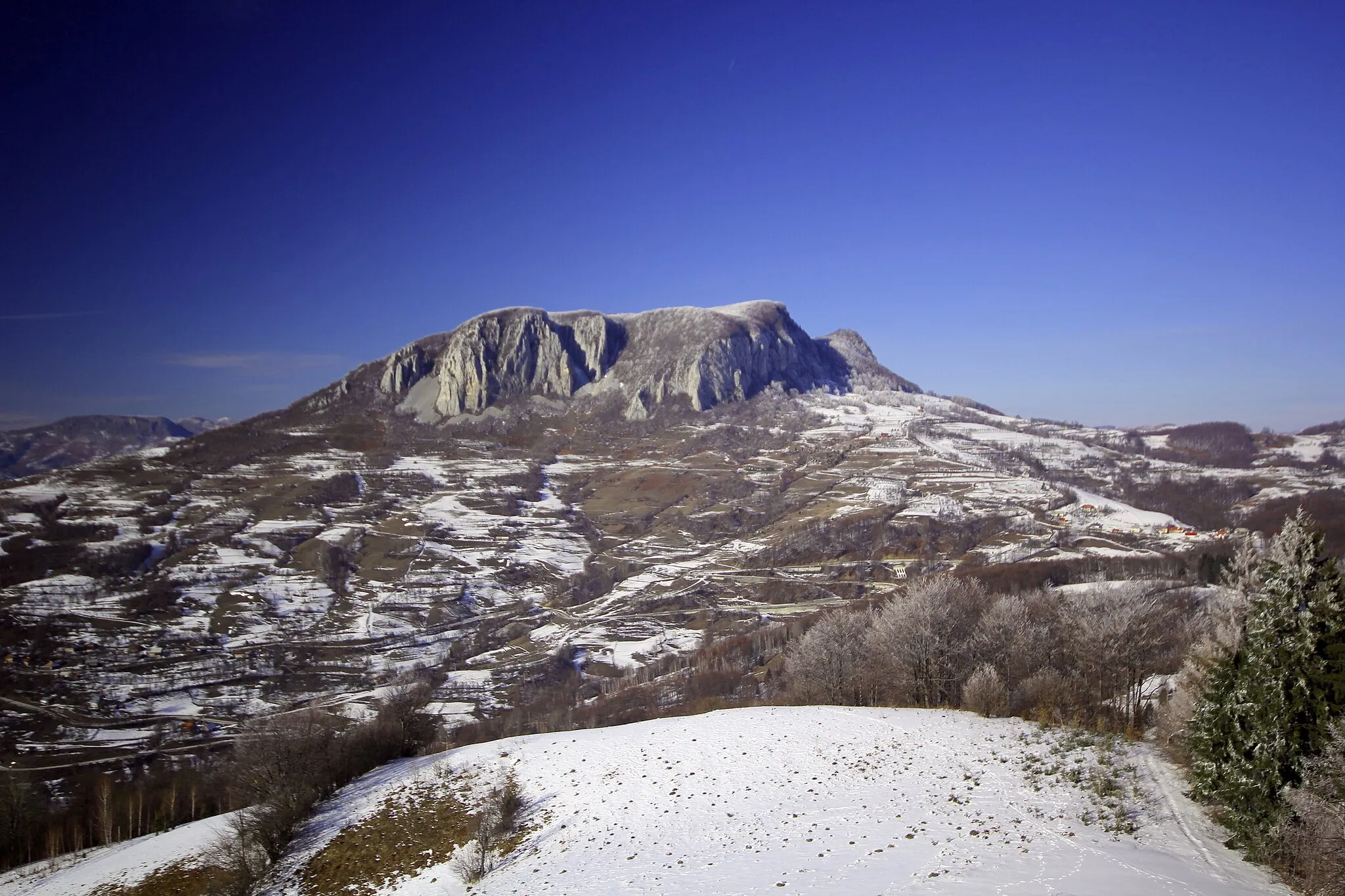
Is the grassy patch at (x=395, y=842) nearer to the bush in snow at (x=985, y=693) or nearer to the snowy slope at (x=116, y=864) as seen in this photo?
the snowy slope at (x=116, y=864)

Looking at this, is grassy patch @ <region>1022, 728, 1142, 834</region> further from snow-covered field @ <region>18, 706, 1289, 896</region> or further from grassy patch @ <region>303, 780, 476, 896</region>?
grassy patch @ <region>303, 780, 476, 896</region>

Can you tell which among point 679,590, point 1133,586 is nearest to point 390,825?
point 1133,586

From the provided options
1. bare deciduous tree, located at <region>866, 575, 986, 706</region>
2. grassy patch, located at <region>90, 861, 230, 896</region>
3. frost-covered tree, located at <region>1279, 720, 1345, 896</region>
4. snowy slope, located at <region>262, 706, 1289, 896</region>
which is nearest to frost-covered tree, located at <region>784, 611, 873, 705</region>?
bare deciduous tree, located at <region>866, 575, 986, 706</region>

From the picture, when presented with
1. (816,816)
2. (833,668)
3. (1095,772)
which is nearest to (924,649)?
(833,668)

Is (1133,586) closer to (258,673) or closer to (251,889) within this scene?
(251,889)

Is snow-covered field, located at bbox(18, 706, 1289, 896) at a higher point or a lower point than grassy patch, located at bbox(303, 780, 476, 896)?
higher

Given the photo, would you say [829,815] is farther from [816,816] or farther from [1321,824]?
[1321,824]
